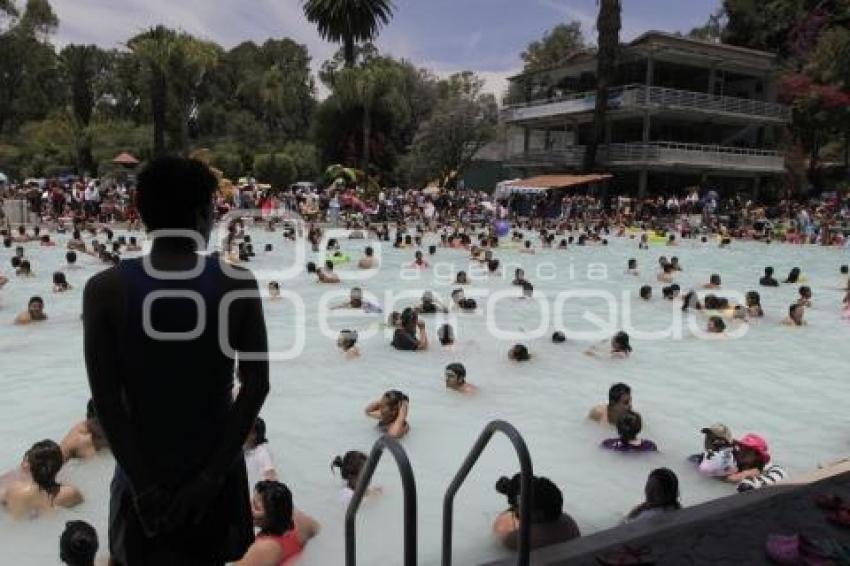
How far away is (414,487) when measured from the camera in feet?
9.28

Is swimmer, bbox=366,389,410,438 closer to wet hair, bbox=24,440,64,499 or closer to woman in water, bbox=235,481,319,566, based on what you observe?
woman in water, bbox=235,481,319,566

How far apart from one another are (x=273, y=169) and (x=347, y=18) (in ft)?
40.8

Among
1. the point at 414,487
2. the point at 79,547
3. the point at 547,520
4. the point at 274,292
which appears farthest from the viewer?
the point at 274,292

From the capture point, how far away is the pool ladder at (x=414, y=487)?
284 centimetres

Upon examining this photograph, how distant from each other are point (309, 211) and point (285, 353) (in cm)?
1930

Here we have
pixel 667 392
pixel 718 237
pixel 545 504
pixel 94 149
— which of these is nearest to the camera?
pixel 545 504

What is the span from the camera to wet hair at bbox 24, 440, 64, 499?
5777mm

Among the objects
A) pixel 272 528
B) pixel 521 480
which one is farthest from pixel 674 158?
pixel 521 480

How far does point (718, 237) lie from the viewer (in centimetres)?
2934

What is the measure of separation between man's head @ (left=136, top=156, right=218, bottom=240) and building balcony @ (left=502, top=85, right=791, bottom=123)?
36.7 metres

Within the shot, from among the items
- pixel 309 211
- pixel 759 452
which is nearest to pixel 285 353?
pixel 759 452

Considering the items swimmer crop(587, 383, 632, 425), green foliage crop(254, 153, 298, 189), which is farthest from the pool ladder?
green foliage crop(254, 153, 298, 189)

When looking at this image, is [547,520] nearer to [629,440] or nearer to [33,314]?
[629,440]

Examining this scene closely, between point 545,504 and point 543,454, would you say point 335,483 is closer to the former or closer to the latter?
point 543,454
